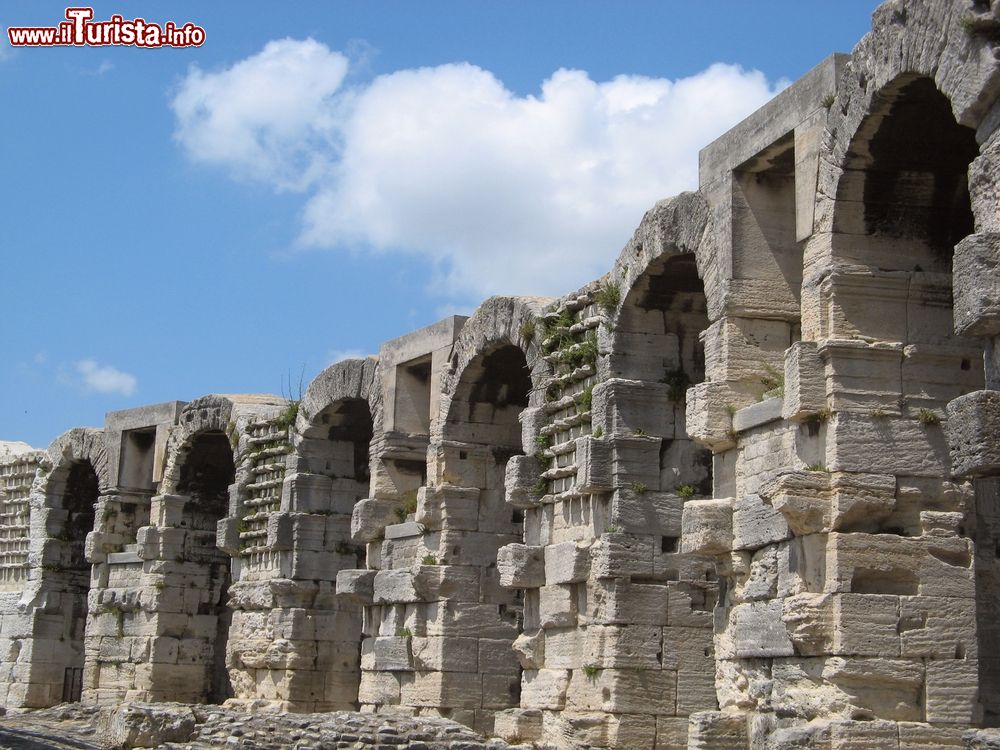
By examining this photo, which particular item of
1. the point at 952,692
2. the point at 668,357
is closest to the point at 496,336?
the point at 668,357

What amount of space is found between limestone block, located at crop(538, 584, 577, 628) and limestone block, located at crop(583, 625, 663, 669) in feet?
1.80

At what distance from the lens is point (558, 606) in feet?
45.0

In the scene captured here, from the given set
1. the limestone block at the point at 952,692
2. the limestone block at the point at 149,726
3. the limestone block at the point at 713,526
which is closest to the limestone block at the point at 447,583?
the limestone block at the point at 149,726

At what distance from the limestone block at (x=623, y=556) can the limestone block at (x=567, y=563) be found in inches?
6.5

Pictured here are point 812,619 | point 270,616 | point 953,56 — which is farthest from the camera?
point 270,616

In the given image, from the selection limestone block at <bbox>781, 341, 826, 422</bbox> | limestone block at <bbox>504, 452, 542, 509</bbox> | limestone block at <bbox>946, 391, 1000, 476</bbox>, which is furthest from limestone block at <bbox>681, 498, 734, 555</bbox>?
limestone block at <bbox>946, 391, 1000, 476</bbox>

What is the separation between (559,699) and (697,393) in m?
3.37

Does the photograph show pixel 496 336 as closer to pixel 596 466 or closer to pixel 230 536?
pixel 596 466

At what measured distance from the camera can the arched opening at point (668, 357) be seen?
13445 millimetres

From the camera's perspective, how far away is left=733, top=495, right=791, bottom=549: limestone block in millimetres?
10633

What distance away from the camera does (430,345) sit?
1711 cm

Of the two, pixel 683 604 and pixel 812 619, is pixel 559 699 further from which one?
pixel 812 619

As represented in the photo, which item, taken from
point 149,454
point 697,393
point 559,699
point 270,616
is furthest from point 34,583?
point 697,393

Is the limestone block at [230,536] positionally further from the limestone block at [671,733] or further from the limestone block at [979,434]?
the limestone block at [979,434]
